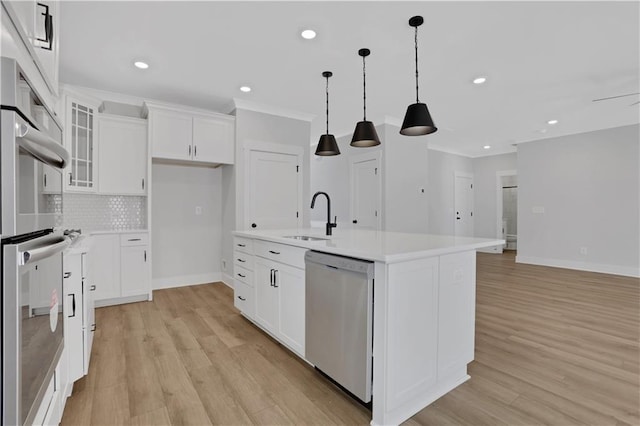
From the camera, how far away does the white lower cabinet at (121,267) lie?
3559mm

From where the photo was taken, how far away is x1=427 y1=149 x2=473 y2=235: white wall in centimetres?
736

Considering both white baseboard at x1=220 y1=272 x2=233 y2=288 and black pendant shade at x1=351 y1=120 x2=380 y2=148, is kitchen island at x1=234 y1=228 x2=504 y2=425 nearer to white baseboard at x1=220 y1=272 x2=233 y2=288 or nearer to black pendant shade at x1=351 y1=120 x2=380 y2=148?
black pendant shade at x1=351 y1=120 x2=380 y2=148

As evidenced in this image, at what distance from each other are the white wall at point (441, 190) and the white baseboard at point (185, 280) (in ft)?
16.0

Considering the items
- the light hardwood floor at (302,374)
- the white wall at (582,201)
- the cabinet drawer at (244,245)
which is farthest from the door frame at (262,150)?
the white wall at (582,201)

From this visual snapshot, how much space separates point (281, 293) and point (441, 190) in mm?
6218

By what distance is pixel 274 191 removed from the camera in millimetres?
4629

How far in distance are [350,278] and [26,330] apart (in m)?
1.30

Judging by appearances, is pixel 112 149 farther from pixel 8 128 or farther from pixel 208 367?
pixel 8 128

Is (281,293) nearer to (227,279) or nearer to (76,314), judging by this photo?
(76,314)

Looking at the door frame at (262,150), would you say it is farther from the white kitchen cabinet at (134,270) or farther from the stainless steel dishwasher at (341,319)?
the stainless steel dishwasher at (341,319)

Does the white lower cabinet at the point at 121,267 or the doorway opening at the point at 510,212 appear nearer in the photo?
the white lower cabinet at the point at 121,267

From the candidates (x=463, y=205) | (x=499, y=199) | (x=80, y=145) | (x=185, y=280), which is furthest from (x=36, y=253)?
(x=499, y=199)

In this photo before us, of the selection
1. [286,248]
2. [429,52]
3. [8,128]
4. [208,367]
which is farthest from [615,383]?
[8,128]

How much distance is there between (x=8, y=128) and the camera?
2.47 ft
